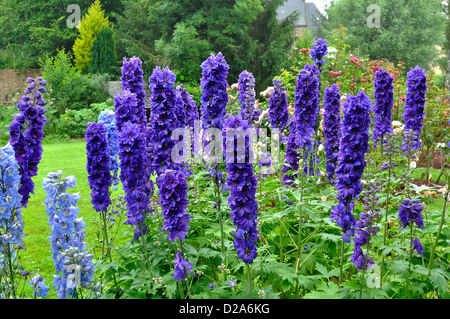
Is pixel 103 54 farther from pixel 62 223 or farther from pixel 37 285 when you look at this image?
pixel 62 223

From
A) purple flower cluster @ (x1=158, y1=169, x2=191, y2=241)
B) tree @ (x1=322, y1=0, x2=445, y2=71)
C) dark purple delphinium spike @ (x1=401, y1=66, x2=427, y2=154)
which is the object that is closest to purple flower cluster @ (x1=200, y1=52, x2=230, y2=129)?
purple flower cluster @ (x1=158, y1=169, x2=191, y2=241)

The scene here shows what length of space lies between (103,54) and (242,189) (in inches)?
848

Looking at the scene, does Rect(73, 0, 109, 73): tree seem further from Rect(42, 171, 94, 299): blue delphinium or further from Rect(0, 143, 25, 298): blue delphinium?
Rect(42, 171, 94, 299): blue delphinium

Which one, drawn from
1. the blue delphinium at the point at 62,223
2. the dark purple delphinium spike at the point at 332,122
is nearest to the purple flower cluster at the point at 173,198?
the blue delphinium at the point at 62,223

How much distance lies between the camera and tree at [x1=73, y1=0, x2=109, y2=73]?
2372cm

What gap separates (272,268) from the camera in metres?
3.16

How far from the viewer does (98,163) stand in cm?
347

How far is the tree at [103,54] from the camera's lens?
22359 mm

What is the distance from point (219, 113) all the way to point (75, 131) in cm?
1397

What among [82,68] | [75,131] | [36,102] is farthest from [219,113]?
[82,68]

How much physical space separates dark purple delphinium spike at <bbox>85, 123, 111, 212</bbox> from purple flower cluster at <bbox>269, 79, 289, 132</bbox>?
177 centimetres

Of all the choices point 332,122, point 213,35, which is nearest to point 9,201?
point 332,122

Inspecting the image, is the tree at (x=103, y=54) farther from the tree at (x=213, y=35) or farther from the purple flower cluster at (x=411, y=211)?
the purple flower cluster at (x=411, y=211)

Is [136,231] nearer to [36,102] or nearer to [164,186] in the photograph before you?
[164,186]
